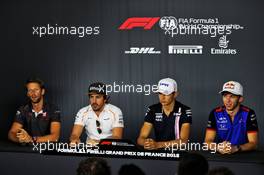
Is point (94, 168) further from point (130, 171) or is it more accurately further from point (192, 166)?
point (192, 166)

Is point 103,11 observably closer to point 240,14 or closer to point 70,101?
point 70,101

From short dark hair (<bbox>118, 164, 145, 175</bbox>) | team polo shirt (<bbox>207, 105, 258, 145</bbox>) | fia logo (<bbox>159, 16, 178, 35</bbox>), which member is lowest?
short dark hair (<bbox>118, 164, 145, 175</bbox>)

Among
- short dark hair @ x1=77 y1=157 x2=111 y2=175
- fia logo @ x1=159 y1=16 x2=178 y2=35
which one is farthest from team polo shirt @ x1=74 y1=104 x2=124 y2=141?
short dark hair @ x1=77 y1=157 x2=111 y2=175

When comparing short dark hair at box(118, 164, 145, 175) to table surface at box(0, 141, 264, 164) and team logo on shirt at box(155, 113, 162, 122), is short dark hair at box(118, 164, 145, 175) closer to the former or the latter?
table surface at box(0, 141, 264, 164)

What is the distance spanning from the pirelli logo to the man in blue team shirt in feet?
3.29

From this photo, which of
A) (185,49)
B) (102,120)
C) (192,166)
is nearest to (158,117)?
(102,120)

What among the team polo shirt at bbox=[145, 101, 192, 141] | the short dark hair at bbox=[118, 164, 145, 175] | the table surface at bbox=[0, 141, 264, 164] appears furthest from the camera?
the team polo shirt at bbox=[145, 101, 192, 141]

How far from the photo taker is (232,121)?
6.59m

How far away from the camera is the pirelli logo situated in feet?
24.5

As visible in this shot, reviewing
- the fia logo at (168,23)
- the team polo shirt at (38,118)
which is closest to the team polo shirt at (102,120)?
the team polo shirt at (38,118)

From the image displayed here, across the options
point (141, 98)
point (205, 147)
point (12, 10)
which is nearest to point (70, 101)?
point (141, 98)

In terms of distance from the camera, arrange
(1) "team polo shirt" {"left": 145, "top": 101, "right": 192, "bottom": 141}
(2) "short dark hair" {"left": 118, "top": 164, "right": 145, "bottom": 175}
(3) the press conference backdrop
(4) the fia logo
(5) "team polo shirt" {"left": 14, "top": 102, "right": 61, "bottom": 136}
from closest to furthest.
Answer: (2) "short dark hair" {"left": 118, "top": 164, "right": 145, "bottom": 175} → (1) "team polo shirt" {"left": 145, "top": 101, "right": 192, "bottom": 141} → (5) "team polo shirt" {"left": 14, "top": 102, "right": 61, "bottom": 136} → (3) the press conference backdrop → (4) the fia logo

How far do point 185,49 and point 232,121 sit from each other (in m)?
1.34

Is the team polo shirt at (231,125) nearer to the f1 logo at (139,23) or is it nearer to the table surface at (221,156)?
the table surface at (221,156)
